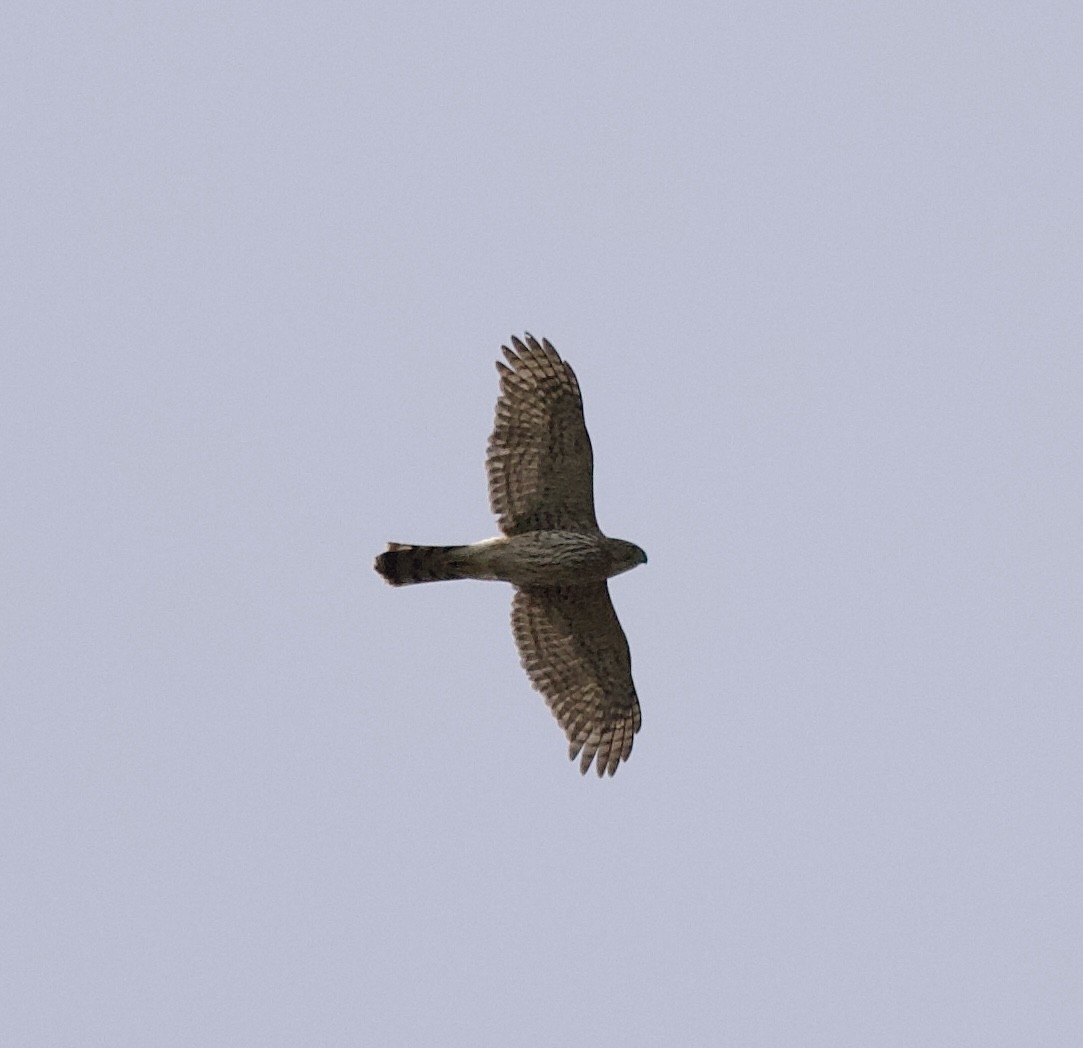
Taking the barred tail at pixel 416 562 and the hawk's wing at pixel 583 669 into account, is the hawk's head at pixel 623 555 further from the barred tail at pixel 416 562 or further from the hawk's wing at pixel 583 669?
the barred tail at pixel 416 562

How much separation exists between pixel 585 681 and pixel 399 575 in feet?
7.12

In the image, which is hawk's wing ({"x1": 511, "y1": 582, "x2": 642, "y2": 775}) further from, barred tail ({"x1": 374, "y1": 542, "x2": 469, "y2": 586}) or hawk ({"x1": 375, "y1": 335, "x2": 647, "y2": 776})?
barred tail ({"x1": 374, "y1": 542, "x2": 469, "y2": 586})

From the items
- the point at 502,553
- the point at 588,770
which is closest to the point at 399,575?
the point at 502,553

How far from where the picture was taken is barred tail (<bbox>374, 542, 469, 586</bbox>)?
21438 mm

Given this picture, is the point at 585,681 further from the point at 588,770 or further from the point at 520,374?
the point at 520,374

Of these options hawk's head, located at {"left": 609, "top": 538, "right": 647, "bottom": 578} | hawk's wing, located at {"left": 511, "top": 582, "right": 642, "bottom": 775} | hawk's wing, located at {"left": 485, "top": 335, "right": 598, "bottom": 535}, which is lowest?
hawk's wing, located at {"left": 511, "top": 582, "right": 642, "bottom": 775}

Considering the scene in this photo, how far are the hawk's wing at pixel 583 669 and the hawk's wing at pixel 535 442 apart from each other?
98 cm

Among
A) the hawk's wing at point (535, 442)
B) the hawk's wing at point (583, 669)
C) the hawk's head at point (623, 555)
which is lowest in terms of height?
the hawk's wing at point (583, 669)

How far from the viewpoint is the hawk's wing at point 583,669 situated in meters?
22.1

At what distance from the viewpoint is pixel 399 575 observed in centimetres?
2147

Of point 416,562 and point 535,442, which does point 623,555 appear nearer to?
point 535,442

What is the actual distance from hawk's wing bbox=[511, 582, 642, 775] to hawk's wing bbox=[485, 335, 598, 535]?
978 mm

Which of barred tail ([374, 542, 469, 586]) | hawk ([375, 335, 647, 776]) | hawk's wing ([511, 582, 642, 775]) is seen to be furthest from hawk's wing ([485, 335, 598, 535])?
hawk's wing ([511, 582, 642, 775])

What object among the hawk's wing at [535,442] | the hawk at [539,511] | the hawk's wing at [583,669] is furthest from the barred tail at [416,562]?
the hawk's wing at [583,669]
